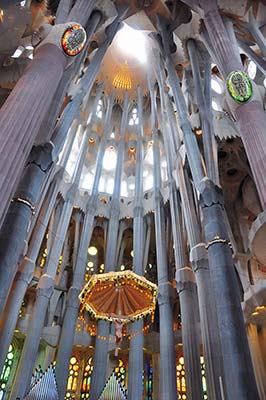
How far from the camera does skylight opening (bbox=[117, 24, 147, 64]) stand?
2580 centimetres

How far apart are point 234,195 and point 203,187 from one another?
20.8ft

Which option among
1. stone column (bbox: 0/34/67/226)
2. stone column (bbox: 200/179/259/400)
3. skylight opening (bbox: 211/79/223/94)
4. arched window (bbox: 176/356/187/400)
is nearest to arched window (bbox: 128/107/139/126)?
skylight opening (bbox: 211/79/223/94)

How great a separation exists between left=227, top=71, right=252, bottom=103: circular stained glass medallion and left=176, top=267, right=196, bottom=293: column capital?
789cm

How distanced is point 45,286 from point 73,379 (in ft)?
20.6

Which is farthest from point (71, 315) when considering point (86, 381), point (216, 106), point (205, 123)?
point (216, 106)

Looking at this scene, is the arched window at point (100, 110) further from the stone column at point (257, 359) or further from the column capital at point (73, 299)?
the stone column at point (257, 359)

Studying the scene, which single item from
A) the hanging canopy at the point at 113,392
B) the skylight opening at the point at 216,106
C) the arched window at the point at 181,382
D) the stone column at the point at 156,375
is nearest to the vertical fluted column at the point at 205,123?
the skylight opening at the point at 216,106

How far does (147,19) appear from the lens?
19.0 metres

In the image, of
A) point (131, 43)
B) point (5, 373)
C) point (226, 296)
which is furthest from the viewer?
point (131, 43)

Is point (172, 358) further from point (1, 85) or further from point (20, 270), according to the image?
point (1, 85)

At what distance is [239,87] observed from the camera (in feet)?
34.0

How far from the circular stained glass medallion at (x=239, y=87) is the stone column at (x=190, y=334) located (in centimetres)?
796

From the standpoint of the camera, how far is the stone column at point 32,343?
1268 cm

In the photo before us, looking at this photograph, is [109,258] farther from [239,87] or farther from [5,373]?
[239,87]
